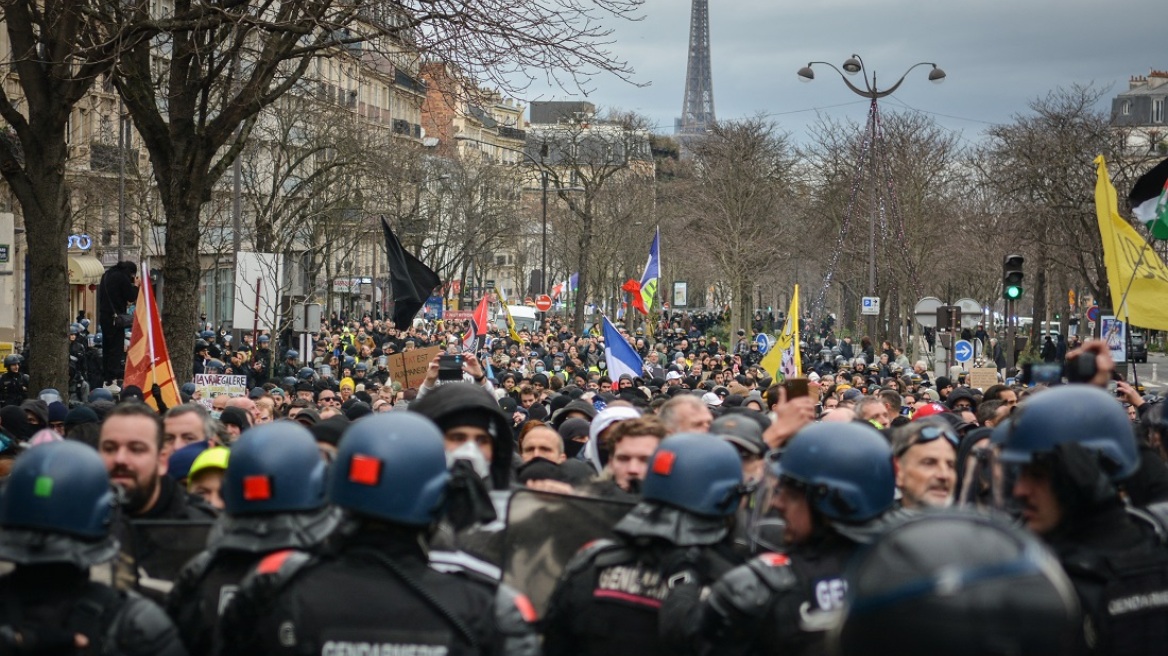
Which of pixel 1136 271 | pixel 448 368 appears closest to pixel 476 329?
pixel 1136 271

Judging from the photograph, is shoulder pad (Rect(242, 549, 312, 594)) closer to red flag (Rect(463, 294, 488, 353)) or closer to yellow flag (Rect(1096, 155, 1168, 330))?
yellow flag (Rect(1096, 155, 1168, 330))

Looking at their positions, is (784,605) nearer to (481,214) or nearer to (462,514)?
(462,514)

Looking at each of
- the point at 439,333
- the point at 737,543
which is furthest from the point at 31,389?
the point at 439,333

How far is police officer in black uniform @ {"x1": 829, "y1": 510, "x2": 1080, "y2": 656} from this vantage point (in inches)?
81.0

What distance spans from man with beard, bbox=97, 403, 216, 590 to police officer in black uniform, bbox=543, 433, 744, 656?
62.3 inches

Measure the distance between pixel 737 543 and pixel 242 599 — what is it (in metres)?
1.54

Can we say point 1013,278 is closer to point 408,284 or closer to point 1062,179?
point 408,284

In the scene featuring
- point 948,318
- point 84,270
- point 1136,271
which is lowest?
point 948,318

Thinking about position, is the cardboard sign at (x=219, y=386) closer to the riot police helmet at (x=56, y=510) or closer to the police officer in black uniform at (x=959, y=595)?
the riot police helmet at (x=56, y=510)

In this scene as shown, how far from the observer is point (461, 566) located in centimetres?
365

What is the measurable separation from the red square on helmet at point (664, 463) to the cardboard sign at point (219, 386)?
11.8 m

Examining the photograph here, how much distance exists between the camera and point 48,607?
144 inches

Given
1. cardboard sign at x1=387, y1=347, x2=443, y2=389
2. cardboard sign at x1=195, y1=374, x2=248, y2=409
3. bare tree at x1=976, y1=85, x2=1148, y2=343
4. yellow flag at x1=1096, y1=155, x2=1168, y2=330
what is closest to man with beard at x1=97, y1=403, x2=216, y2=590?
Answer: yellow flag at x1=1096, y1=155, x2=1168, y2=330

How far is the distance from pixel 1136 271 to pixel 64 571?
924 centimetres
